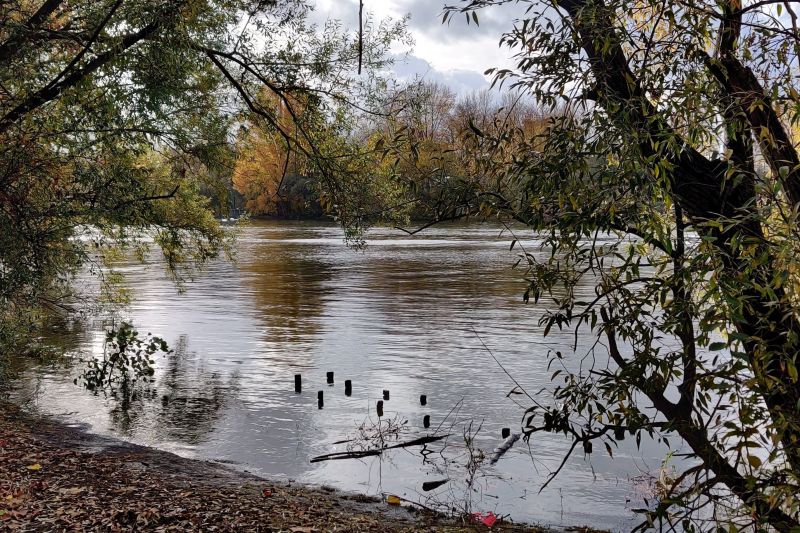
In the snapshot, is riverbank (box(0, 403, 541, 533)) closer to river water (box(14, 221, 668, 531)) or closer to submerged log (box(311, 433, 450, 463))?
river water (box(14, 221, 668, 531))

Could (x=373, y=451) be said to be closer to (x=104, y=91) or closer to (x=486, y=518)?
(x=486, y=518)

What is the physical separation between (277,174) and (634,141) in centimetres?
8458

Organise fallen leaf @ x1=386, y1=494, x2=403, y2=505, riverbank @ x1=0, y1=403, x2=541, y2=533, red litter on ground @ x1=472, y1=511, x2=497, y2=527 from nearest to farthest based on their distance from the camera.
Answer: riverbank @ x1=0, y1=403, x2=541, y2=533, red litter on ground @ x1=472, y1=511, x2=497, y2=527, fallen leaf @ x1=386, y1=494, x2=403, y2=505

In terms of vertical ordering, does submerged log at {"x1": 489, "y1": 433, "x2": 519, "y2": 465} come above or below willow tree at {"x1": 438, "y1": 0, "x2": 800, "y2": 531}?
below

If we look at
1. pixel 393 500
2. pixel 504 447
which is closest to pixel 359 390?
pixel 504 447

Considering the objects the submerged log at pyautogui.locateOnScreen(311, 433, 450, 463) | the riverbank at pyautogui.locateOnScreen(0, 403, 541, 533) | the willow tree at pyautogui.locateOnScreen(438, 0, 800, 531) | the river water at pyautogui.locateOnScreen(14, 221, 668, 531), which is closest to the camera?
the willow tree at pyautogui.locateOnScreen(438, 0, 800, 531)

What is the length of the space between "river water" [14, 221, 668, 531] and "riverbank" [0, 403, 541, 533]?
863 millimetres

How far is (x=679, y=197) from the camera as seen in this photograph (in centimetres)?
627

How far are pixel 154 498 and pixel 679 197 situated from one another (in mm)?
7085

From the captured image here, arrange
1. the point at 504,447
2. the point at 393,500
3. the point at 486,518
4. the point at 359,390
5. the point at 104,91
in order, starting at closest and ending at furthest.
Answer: the point at 486,518, the point at 393,500, the point at 104,91, the point at 504,447, the point at 359,390

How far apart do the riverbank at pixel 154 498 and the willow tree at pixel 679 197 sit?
4.01m

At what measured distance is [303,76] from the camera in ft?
48.0

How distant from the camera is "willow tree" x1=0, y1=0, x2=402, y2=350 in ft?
37.5

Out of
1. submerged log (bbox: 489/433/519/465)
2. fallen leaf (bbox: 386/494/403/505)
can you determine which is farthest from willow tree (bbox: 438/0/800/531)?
submerged log (bbox: 489/433/519/465)
